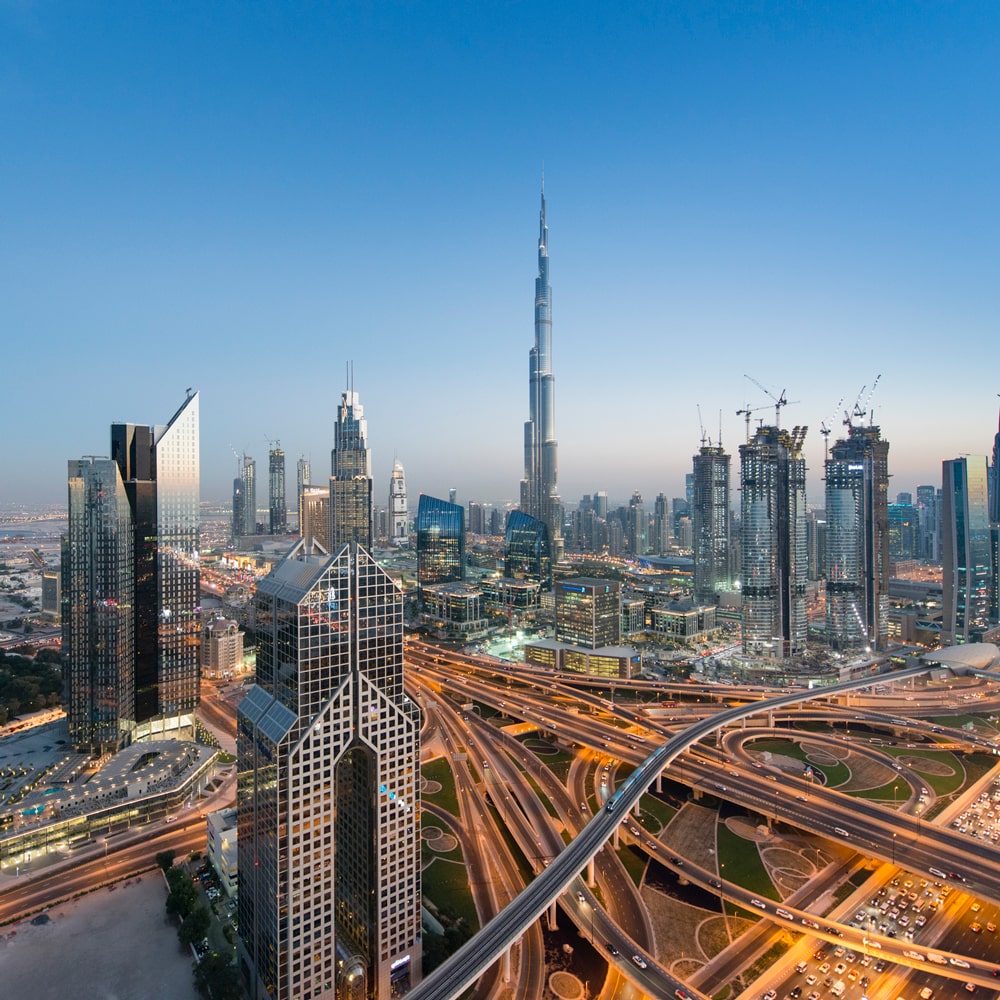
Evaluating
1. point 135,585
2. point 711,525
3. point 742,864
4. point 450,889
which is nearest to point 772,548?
point 711,525

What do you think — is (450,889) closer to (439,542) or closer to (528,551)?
(528,551)

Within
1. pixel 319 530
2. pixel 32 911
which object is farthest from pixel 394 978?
pixel 319 530

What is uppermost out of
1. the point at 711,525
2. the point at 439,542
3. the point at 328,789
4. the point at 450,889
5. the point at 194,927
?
the point at 711,525

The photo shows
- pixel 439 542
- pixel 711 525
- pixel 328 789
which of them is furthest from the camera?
pixel 711 525

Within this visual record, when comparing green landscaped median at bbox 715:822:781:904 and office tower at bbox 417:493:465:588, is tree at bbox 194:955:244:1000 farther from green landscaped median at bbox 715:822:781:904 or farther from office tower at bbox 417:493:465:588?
office tower at bbox 417:493:465:588

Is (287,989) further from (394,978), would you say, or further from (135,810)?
(135,810)

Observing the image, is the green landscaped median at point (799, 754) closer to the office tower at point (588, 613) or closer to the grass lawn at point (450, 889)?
the office tower at point (588, 613)

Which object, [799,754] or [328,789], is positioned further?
[799,754]
